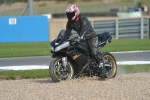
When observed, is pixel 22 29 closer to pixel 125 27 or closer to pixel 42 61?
pixel 125 27

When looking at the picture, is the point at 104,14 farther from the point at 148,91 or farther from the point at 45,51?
the point at 148,91

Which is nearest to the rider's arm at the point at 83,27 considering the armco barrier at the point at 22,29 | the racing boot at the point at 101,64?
the racing boot at the point at 101,64

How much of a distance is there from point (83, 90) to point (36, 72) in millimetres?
4399

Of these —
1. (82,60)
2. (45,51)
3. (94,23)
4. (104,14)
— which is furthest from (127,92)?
(104,14)

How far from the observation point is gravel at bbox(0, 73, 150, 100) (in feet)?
29.9

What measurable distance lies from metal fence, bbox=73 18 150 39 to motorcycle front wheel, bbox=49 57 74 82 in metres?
17.3

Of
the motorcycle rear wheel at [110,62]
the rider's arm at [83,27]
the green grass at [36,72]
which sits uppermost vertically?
the rider's arm at [83,27]

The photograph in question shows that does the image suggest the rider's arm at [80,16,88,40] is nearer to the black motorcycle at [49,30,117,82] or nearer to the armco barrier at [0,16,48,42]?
the black motorcycle at [49,30,117,82]

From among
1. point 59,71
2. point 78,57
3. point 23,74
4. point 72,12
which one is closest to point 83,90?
point 59,71

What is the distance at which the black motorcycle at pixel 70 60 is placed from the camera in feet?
36.2

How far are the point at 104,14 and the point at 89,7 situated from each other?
653 centimetres

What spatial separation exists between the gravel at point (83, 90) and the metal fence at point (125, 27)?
17.1 metres

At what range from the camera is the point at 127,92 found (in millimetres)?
9484

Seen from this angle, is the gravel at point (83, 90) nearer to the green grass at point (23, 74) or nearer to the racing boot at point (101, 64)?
the racing boot at point (101, 64)
